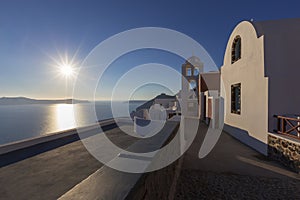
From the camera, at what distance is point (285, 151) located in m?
5.28

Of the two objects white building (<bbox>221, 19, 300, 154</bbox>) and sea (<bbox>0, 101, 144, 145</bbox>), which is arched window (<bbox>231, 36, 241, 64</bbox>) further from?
sea (<bbox>0, 101, 144, 145</bbox>)

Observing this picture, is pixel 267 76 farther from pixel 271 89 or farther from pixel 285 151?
pixel 285 151

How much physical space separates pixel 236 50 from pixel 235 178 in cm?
768

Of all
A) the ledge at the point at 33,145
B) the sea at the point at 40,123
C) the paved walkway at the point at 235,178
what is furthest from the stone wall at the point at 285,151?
the sea at the point at 40,123

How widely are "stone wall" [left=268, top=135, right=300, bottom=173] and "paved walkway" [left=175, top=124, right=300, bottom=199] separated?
0.75 ft

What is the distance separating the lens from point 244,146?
7.53 meters

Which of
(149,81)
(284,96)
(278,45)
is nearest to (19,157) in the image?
(284,96)

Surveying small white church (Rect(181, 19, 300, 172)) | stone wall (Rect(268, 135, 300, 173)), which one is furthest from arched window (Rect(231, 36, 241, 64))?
stone wall (Rect(268, 135, 300, 173))

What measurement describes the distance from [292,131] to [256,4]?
6.23m

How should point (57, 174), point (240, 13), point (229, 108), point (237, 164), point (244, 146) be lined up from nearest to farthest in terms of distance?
point (57, 174), point (237, 164), point (244, 146), point (240, 13), point (229, 108)

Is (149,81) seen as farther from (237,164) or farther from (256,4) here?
(237,164)

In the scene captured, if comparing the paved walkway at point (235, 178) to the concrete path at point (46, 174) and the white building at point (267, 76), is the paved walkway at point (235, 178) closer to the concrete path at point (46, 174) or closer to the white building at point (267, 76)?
the white building at point (267, 76)

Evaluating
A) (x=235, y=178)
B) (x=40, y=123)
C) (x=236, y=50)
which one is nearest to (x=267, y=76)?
(x=236, y=50)

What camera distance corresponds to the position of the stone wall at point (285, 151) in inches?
192
